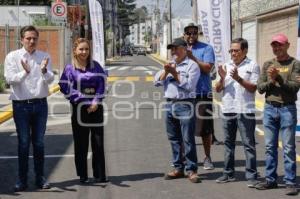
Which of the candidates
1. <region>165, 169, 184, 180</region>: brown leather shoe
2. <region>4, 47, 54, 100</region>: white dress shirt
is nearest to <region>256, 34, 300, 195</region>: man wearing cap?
<region>165, 169, 184, 180</region>: brown leather shoe

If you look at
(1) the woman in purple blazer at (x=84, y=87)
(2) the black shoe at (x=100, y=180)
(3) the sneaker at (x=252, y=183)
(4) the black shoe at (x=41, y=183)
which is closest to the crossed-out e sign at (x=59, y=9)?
(1) the woman in purple blazer at (x=84, y=87)

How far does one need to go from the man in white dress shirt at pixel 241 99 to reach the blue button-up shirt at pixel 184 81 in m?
0.33

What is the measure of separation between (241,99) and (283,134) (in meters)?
0.67

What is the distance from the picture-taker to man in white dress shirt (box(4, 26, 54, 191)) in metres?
6.85

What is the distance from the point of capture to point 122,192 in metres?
6.93

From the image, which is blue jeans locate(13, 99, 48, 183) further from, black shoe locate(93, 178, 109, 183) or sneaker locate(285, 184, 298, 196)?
sneaker locate(285, 184, 298, 196)

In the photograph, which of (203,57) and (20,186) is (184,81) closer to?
(203,57)

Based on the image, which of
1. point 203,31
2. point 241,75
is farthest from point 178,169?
point 203,31

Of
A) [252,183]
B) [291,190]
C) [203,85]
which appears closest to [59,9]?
[203,85]

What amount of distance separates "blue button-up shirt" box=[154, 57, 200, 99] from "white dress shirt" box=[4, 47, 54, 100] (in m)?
1.47

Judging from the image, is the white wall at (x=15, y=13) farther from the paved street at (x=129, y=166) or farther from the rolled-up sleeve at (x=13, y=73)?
the rolled-up sleeve at (x=13, y=73)

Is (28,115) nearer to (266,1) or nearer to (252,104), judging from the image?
(252,104)

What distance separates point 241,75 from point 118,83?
64.5 ft

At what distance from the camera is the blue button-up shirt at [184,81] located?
23.7 feet
